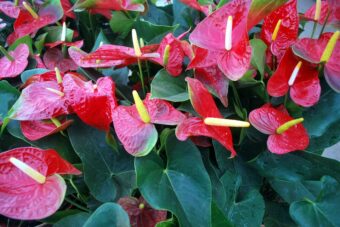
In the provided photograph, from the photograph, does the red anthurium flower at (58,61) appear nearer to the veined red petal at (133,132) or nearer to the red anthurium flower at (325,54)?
the veined red petal at (133,132)

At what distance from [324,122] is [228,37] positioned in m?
0.20

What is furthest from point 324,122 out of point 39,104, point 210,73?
point 39,104

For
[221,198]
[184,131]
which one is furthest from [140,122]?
[221,198]

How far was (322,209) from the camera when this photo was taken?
0.50 meters

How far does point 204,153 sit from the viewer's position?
1.74 ft

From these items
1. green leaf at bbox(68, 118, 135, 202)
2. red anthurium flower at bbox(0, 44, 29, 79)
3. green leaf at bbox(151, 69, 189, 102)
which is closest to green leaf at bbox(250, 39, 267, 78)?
green leaf at bbox(151, 69, 189, 102)

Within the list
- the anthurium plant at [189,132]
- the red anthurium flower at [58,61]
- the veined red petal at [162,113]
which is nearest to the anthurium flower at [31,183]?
the anthurium plant at [189,132]

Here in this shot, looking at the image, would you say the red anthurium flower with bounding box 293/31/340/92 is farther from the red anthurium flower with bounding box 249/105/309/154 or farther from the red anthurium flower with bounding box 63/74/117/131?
the red anthurium flower with bounding box 63/74/117/131

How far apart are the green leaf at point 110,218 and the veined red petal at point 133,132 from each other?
7 cm

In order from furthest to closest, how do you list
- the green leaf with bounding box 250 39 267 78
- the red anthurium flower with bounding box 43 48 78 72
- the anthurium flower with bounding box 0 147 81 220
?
the red anthurium flower with bounding box 43 48 78 72, the green leaf with bounding box 250 39 267 78, the anthurium flower with bounding box 0 147 81 220

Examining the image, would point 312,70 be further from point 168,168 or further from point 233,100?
point 168,168

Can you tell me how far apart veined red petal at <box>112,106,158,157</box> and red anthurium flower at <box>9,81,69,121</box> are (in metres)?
0.08

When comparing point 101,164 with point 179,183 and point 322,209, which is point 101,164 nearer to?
point 179,183

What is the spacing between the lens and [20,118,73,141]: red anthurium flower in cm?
48
